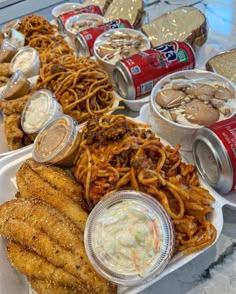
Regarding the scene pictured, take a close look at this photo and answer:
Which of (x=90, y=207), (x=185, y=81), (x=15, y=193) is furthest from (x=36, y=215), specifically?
(x=185, y=81)

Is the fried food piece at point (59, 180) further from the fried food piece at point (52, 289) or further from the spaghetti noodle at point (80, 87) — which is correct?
the spaghetti noodle at point (80, 87)

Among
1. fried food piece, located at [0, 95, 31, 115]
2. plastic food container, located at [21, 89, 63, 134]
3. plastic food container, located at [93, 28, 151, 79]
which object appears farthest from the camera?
plastic food container, located at [93, 28, 151, 79]

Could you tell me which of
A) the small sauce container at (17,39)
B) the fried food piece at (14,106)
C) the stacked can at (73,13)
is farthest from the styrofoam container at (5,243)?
the stacked can at (73,13)

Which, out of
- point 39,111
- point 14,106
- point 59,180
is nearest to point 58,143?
point 59,180

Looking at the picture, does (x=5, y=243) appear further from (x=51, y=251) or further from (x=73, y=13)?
(x=73, y=13)

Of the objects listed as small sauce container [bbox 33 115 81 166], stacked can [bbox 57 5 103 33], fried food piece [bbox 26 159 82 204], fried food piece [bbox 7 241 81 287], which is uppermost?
stacked can [bbox 57 5 103 33]

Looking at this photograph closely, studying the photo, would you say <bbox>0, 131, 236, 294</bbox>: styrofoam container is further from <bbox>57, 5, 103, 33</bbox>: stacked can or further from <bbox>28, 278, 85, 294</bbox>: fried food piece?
<bbox>57, 5, 103, 33</bbox>: stacked can

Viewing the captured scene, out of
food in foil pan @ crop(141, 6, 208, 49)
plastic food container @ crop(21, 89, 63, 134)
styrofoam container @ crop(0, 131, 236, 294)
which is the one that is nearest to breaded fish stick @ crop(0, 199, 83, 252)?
styrofoam container @ crop(0, 131, 236, 294)
